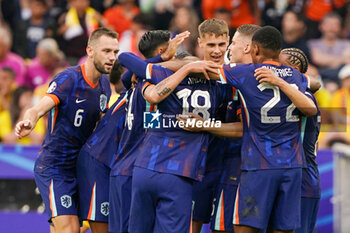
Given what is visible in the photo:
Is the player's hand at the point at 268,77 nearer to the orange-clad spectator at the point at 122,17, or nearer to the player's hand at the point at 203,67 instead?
the player's hand at the point at 203,67

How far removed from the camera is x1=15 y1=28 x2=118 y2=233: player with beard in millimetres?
7531

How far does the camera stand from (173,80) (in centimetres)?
660

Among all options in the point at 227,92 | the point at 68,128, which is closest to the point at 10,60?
the point at 68,128

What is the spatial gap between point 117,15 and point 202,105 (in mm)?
7480

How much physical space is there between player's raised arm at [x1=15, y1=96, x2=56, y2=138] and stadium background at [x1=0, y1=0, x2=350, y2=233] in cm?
318

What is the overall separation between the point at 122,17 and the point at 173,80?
7.51 metres

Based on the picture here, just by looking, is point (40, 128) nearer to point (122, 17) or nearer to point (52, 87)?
point (122, 17)

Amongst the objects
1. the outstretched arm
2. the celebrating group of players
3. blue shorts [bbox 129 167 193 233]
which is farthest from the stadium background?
blue shorts [bbox 129 167 193 233]

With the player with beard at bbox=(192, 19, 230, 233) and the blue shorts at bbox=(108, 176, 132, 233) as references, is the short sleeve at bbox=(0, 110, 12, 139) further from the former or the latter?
the player with beard at bbox=(192, 19, 230, 233)

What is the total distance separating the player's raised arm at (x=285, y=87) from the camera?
21.3 feet

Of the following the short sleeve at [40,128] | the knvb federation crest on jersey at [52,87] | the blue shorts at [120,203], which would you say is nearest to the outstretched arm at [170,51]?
the knvb federation crest on jersey at [52,87]

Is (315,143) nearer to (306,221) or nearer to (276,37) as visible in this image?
(306,221)

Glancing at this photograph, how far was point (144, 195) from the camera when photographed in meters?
6.66

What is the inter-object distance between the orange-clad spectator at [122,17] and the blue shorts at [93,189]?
653 cm
